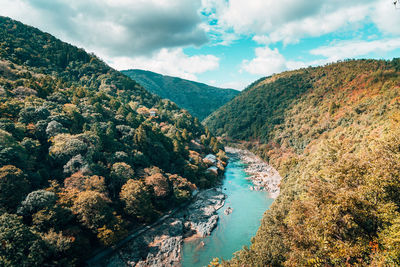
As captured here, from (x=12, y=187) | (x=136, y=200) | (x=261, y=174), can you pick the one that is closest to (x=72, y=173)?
(x=12, y=187)

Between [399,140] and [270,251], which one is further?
[270,251]

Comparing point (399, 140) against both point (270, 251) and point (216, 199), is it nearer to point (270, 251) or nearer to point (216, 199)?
point (270, 251)

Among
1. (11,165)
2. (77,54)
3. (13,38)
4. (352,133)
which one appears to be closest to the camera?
(11,165)

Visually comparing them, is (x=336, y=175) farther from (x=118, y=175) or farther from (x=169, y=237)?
(x=118, y=175)

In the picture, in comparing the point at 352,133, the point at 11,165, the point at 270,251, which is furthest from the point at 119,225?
the point at 352,133

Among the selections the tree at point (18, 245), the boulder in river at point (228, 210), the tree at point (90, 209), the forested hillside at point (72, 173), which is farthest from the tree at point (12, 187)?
the boulder in river at point (228, 210)

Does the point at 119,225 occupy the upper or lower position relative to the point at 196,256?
upper

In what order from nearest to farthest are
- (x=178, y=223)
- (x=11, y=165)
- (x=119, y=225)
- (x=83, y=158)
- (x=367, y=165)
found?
(x=367, y=165), (x=11, y=165), (x=119, y=225), (x=83, y=158), (x=178, y=223)
